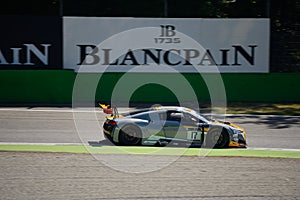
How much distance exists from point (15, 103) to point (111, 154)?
12834mm

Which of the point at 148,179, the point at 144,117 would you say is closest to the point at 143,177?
the point at 148,179

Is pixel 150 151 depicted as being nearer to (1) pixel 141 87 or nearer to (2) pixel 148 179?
(2) pixel 148 179

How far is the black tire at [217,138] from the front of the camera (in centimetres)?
1454

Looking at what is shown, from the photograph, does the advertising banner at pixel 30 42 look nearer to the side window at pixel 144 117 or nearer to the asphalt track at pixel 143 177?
the side window at pixel 144 117

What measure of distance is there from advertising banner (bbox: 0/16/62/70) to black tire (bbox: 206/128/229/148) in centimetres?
1372

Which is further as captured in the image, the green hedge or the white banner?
the white banner

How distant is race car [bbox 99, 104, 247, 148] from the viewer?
1433cm

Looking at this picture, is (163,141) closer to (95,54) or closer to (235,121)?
(235,121)

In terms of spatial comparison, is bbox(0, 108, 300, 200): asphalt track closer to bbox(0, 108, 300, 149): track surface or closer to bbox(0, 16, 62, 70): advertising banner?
bbox(0, 108, 300, 149): track surface

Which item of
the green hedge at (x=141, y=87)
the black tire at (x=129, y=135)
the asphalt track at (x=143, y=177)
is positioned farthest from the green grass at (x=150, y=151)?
the green hedge at (x=141, y=87)

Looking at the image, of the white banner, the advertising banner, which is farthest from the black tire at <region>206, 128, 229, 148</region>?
the advertising banner

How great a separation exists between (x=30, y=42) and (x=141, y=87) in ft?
19.3

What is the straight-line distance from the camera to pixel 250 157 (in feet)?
39.9

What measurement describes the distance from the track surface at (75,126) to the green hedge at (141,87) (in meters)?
2.54
